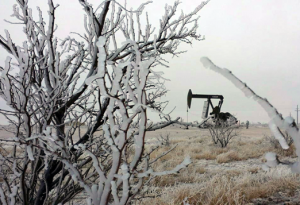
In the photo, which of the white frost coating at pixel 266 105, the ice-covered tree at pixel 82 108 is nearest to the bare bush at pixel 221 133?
the ice-covered tree at pixel 82 108

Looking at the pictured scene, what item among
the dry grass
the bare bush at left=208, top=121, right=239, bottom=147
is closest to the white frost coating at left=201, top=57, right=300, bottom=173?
the dry grass

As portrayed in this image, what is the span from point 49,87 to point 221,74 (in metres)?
2.15

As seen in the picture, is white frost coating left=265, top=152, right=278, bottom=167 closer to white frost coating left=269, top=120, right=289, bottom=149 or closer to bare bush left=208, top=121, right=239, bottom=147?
white frost coating left=269, top=120, right=289, bottom=149

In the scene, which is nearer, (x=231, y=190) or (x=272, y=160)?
(x=272, y=160)

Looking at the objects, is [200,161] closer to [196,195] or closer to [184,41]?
[196,195]

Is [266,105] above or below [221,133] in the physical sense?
below

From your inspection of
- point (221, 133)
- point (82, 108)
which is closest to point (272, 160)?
point (82, 108)

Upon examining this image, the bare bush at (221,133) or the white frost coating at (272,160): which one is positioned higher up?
the bare bush at (221,133)

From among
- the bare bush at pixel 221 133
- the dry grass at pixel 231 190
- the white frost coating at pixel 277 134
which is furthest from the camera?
the bare bush at pixel 221 133

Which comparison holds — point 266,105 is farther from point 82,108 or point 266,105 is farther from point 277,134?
point 82,108

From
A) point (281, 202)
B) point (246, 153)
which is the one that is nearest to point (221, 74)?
point (281, 202)

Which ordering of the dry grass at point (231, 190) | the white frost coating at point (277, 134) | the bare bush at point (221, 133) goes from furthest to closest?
the bare bush at point (221, 133), the dry grass at point (231, 190), the white frost coating at point (277, 134)

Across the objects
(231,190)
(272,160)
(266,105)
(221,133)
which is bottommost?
(231,190)

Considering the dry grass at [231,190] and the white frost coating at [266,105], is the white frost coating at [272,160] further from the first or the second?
the dry grass at [231,190]
